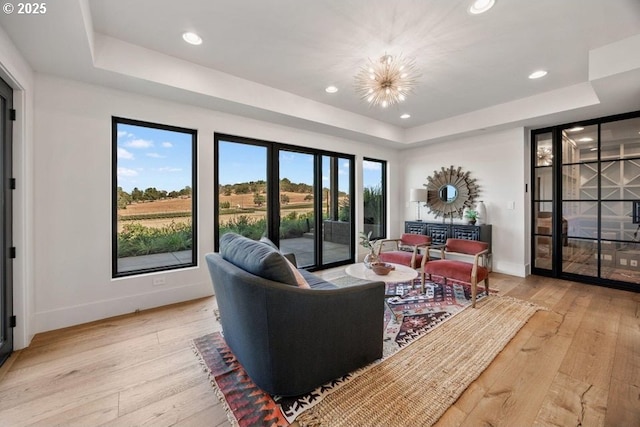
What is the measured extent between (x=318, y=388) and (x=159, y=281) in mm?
2485

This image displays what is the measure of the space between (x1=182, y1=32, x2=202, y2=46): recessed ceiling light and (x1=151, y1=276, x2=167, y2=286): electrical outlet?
8.76 feet

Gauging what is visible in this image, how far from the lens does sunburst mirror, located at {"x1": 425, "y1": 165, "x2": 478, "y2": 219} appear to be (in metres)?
5.31

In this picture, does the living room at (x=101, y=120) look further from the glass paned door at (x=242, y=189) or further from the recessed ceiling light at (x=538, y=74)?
the recessed ceiling light at (x=538, y=74)

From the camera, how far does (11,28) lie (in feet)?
6.59

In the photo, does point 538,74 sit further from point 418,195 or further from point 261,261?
point 261,261

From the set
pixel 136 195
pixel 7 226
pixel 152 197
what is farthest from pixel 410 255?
pixel 7 226

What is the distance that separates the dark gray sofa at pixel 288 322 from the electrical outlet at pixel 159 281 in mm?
1738

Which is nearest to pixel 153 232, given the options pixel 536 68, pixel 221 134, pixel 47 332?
pixel 47 332

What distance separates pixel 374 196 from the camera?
6.10 m

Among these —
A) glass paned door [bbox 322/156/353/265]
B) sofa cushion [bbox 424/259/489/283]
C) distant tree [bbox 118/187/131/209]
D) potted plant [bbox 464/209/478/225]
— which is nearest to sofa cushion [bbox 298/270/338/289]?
sofa cushion [bbox 424/259/489/283]

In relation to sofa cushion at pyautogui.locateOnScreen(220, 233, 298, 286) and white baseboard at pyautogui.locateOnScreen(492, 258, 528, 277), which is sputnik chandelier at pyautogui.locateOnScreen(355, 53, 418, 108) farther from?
white baseboard at pyautogui.locateOnScreen(492, 258, 528, 277)

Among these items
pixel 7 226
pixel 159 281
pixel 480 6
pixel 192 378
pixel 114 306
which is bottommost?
pixel 192 378

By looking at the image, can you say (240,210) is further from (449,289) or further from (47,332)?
(449,289)

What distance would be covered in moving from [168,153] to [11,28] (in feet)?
5.51
